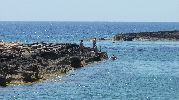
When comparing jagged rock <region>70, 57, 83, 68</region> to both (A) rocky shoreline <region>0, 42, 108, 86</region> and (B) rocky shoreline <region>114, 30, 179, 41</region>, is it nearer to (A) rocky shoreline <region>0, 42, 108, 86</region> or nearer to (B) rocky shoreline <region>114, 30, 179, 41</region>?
(A) rocky shoreline <region>0, 42, 108, 86</region>

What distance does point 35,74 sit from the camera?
2277 inches

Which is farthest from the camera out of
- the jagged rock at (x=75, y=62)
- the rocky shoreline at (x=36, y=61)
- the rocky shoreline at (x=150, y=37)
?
the rocky shoreline at (x=150, y=37)

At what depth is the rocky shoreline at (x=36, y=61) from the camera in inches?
2217

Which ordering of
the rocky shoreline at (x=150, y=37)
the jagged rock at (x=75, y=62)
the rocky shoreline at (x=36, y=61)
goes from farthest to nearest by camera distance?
1. the rocky shoreline at (x=150, y=37)
2. the jagged rock at (x=75, y=62)
3. the rocky shoreline at (x=36, y=61)

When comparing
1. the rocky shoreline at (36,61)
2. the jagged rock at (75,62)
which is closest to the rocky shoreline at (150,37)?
the rocky shoreline at (36,61)

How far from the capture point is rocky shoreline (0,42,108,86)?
185 feet

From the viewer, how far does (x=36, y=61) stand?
68062mm

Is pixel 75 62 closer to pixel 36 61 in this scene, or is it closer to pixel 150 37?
pixel 36 61

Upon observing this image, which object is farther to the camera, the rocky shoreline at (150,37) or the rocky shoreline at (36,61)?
the rocky shoreline at (150,37)

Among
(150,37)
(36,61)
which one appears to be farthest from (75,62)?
(150,37)

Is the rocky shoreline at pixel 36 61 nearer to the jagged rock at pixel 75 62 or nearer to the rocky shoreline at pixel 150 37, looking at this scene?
the jagged rock at pixel 75 62

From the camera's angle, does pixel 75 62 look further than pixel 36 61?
Yes

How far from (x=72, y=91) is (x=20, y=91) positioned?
489 cm

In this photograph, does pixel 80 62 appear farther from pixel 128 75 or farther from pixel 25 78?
pixel 25 78
